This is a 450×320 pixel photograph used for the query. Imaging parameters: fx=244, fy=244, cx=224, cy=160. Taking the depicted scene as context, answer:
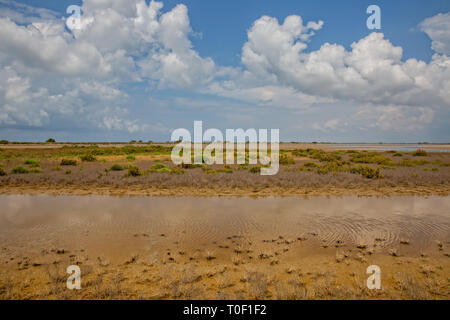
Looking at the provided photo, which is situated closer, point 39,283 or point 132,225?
point 39,283

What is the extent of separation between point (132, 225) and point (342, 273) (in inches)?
286

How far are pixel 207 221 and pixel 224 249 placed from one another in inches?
107

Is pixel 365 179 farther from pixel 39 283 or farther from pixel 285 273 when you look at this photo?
pixel 39 283

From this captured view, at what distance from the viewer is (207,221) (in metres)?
9.92

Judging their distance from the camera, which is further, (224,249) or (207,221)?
(207,221)

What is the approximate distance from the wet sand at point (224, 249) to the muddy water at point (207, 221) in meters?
0.05

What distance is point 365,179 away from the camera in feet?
63.0

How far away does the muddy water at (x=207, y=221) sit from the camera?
7.88m

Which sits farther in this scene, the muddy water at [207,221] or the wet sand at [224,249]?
the muddy water at [207,221]

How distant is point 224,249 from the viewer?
7305mm
